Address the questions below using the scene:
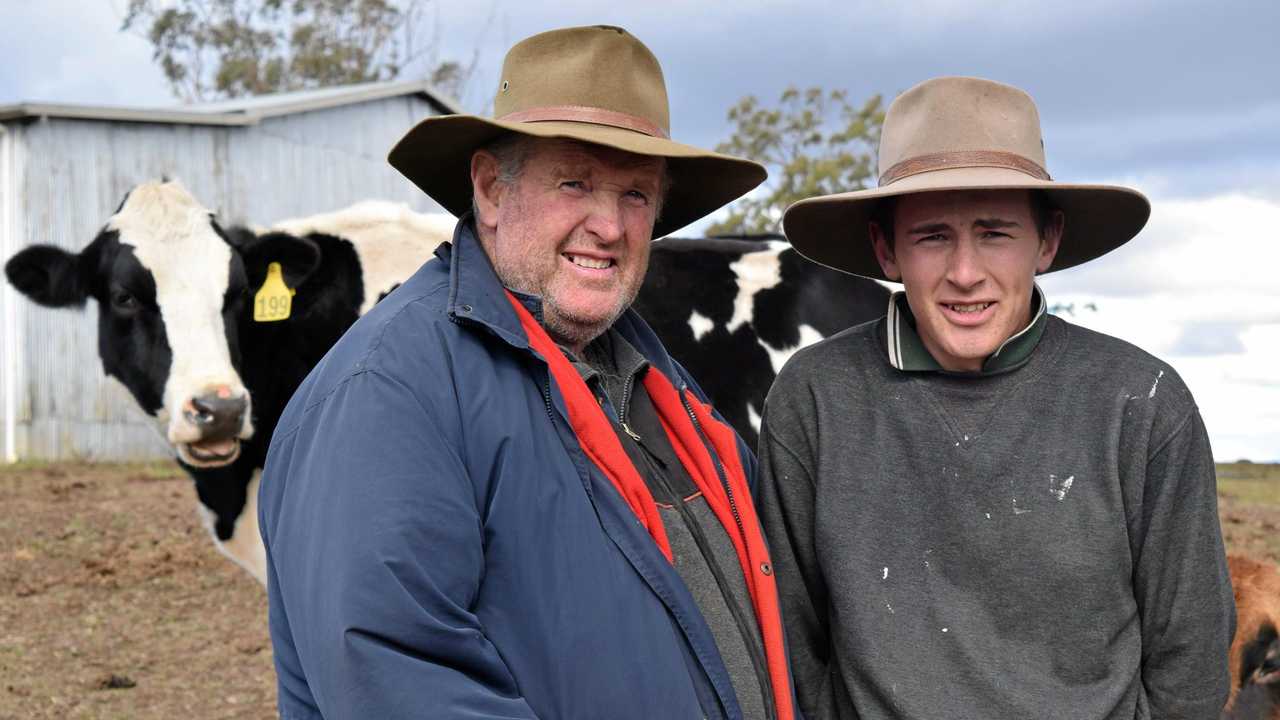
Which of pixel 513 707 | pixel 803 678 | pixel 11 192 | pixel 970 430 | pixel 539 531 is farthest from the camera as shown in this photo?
pixel 11 192

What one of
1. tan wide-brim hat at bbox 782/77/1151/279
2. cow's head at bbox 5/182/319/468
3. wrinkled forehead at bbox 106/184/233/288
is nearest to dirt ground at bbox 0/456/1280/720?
cow's head at bbox 5/182/319/468

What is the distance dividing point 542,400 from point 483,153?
748 millimetres

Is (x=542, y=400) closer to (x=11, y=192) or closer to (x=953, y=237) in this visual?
(x=953, y=237)

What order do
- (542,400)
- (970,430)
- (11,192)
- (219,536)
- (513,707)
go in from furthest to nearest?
(11,192) → (219,536) → (970,430) → (542,400) → (513,707)

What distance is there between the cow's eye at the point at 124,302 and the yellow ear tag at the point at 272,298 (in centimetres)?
61

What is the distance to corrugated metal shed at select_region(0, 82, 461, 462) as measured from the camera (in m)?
17.0

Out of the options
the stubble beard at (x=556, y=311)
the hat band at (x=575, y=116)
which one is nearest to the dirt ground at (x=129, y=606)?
the stubble beard at (x=556, y=311)

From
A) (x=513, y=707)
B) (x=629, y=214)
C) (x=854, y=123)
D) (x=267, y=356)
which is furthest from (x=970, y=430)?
(x=854, y=123)

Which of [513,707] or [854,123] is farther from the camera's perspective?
[854,123]

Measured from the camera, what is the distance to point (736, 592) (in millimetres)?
2740

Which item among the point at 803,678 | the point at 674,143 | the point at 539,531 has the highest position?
the point at 674,143

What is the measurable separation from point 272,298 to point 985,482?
478cm

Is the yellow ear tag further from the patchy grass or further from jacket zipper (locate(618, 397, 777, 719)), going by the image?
the patchy grass

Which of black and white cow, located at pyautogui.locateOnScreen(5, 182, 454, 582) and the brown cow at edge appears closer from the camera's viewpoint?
the brown cow at edge
